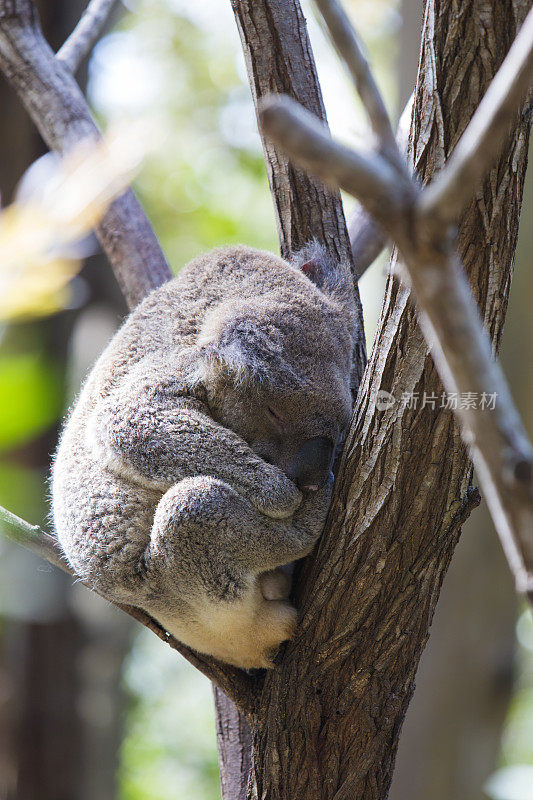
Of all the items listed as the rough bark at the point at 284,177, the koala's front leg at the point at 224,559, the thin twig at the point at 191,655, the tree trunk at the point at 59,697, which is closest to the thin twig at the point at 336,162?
the koala's front leg at the point at 224,559

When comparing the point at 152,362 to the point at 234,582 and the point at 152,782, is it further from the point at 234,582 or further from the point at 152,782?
the point at 152,782

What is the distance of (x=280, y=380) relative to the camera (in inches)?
102

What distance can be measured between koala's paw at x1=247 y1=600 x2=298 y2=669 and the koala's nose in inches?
14.9

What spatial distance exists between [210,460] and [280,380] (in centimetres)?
38

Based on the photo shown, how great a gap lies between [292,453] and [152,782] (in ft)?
23.8

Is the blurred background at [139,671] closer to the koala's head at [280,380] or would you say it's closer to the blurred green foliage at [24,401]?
the koala's head at [280,380]

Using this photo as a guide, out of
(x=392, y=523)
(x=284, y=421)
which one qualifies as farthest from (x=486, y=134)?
(x=284, y=421)

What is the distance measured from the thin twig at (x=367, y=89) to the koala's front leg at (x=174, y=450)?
148 centimetres

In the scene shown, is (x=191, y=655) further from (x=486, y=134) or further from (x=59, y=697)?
(x=59, y=697)

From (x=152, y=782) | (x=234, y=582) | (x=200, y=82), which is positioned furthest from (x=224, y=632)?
(x=200, y=82)

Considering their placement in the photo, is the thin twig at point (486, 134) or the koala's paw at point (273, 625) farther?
the koala's paw at point (273, 625)

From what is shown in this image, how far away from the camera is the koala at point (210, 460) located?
7.71 ft

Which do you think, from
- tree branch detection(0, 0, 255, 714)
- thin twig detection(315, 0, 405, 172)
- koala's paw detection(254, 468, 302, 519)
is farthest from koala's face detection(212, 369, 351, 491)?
thin twig detection(315, 0, 405, 172)

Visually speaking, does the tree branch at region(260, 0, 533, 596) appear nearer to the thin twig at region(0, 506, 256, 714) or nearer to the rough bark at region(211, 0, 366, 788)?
the thin twig at region(0, 506, 256, 714)
